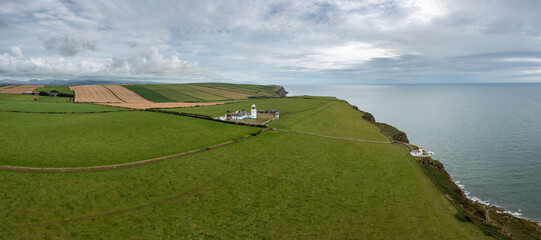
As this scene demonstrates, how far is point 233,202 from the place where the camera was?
2961 centimetres

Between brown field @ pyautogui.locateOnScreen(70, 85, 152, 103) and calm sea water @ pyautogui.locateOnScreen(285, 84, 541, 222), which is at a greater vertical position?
brown field @ pyautogui.locateOnScreen(70, 85, 152, 103)

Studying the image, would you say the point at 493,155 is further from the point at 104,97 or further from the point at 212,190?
the point at 104,97

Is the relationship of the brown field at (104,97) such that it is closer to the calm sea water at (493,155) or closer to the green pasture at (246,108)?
the green pasture at (246,108)

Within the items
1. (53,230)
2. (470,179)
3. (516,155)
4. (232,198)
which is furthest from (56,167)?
(516,155)

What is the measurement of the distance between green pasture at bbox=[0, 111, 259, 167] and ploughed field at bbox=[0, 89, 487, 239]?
0.84 ft

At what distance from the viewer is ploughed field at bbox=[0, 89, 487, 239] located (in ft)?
80.6

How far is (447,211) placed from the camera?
30562 millimetres

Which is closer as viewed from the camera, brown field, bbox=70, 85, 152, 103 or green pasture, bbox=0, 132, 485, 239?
green pasture, bbox=0, 132, 485, 239

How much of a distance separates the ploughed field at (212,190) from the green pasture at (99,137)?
10.0 inches

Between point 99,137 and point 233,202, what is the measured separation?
35.4m

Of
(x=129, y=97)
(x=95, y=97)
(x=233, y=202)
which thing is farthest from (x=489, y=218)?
(x=129, y=97)

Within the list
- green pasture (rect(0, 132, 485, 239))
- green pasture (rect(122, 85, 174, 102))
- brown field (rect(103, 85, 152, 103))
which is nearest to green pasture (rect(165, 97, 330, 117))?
green pasture (rect(0, 132, 485, 239))

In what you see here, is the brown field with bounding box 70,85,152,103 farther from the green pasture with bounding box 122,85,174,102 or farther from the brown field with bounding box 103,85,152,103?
the green pasture with bounding box 122,85,174,102

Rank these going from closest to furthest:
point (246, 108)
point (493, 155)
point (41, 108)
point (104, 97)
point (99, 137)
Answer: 1. point (99, 137)
2. point (493, 155)
3. point (41, 108)
4. point (246, 108)
5. point (104, 97)
